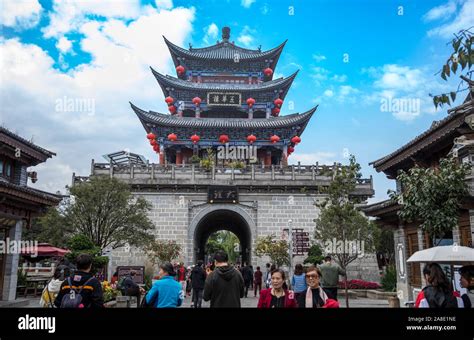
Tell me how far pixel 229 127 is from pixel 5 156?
17834 mm

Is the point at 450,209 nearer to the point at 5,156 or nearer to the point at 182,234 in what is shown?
the point at 5,156

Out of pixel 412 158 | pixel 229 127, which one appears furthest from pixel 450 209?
pixel 229 127

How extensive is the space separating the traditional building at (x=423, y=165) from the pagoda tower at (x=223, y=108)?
15.2m

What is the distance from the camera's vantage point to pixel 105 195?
16.5 metres

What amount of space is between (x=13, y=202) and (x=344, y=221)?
11.7 metres

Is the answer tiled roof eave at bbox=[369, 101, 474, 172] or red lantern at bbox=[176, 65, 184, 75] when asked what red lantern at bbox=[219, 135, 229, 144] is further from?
tiled roof eave at bbox=[369, 101, 474, 172]

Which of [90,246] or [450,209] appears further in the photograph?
[90,246]

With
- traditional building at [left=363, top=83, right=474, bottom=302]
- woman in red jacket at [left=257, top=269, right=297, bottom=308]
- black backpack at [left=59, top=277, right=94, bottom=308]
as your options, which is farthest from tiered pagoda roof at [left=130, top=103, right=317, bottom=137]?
black backpack at [left=59, top=277, right=94, bottom=308]

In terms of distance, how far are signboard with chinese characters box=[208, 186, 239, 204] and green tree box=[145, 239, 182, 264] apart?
365 centimetres

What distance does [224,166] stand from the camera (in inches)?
1056

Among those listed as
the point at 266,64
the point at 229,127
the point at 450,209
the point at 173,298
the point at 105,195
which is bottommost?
the point at 173,298

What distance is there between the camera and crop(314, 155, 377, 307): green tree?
14328mm

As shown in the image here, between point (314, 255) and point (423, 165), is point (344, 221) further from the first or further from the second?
point (314, 255)

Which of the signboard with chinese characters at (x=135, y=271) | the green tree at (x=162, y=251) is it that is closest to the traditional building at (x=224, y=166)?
the green tree at (x=162, y=251)
